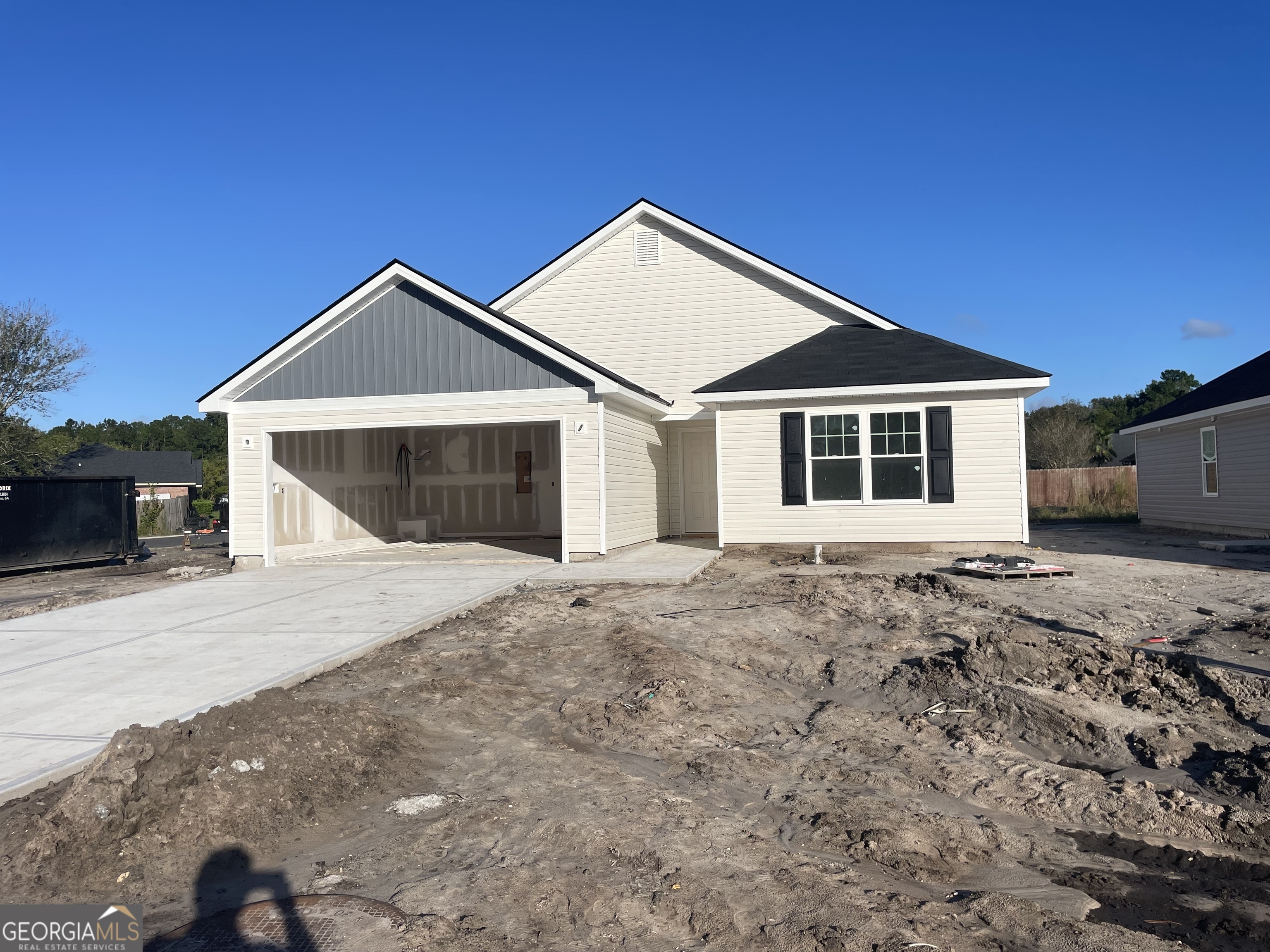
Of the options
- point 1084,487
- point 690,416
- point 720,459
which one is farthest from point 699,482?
point 1084,487

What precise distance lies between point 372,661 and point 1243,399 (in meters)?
17.0

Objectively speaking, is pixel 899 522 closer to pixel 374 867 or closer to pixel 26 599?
pixel 374 867

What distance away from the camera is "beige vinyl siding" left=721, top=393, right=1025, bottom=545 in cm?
1563

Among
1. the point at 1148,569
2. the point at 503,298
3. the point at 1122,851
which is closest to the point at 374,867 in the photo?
the point at 1122,851

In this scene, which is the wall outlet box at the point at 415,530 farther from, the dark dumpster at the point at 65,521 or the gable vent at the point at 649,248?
the gable vent at the point at 649,248

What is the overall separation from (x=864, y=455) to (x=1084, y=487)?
20.3 meters

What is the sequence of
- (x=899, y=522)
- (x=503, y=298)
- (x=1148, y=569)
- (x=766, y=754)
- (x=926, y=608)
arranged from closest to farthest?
(x=766, y=754), (x=926, y=608), (x=1148, y=569), (x=899, y=522), (x=503, y=298)

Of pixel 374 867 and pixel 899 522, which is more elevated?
pixel 899 522

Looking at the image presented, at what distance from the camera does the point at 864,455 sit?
16078 millimetres

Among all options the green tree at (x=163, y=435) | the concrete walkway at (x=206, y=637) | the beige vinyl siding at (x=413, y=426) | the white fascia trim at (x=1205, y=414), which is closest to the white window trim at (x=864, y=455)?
the concrete walkway at (x=206, y=637)

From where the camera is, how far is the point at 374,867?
4340mm

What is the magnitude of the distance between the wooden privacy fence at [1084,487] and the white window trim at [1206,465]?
1076 centimetres

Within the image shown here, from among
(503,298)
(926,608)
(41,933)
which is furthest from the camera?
(503,298)

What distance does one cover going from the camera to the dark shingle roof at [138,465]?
149 feet
